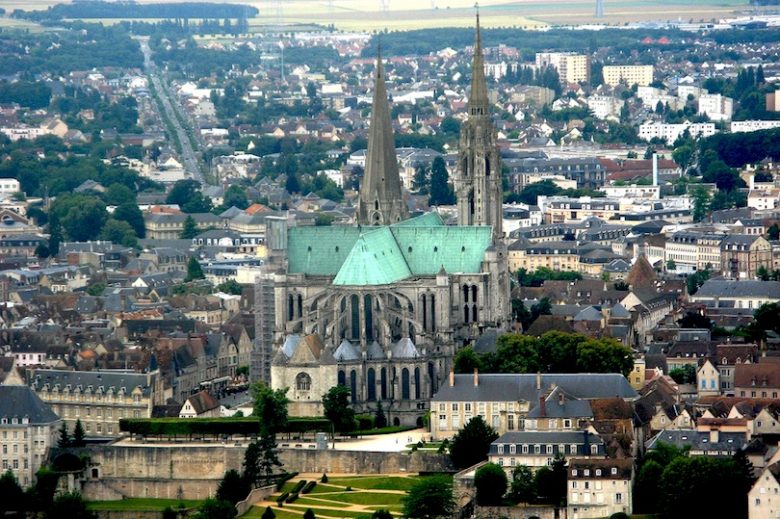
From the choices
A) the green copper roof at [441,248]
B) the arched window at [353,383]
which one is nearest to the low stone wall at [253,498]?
the arched window at [353,383]

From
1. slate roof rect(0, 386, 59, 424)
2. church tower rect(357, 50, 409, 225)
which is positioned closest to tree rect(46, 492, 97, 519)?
slate roof rect(0, 386, 59, 424)

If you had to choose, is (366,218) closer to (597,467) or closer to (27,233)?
(597,467)

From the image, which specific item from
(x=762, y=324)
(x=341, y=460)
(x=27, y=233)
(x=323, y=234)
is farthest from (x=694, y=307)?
(x=27, y=233)

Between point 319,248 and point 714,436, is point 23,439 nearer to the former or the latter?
point 319,248

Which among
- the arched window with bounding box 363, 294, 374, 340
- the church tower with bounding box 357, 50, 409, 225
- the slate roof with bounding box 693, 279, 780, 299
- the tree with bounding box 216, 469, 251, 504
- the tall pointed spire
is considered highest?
the tall pointed spire

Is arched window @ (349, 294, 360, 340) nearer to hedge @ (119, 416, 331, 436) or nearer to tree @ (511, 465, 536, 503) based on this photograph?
hedge @ (119, 416, 331, 436)
